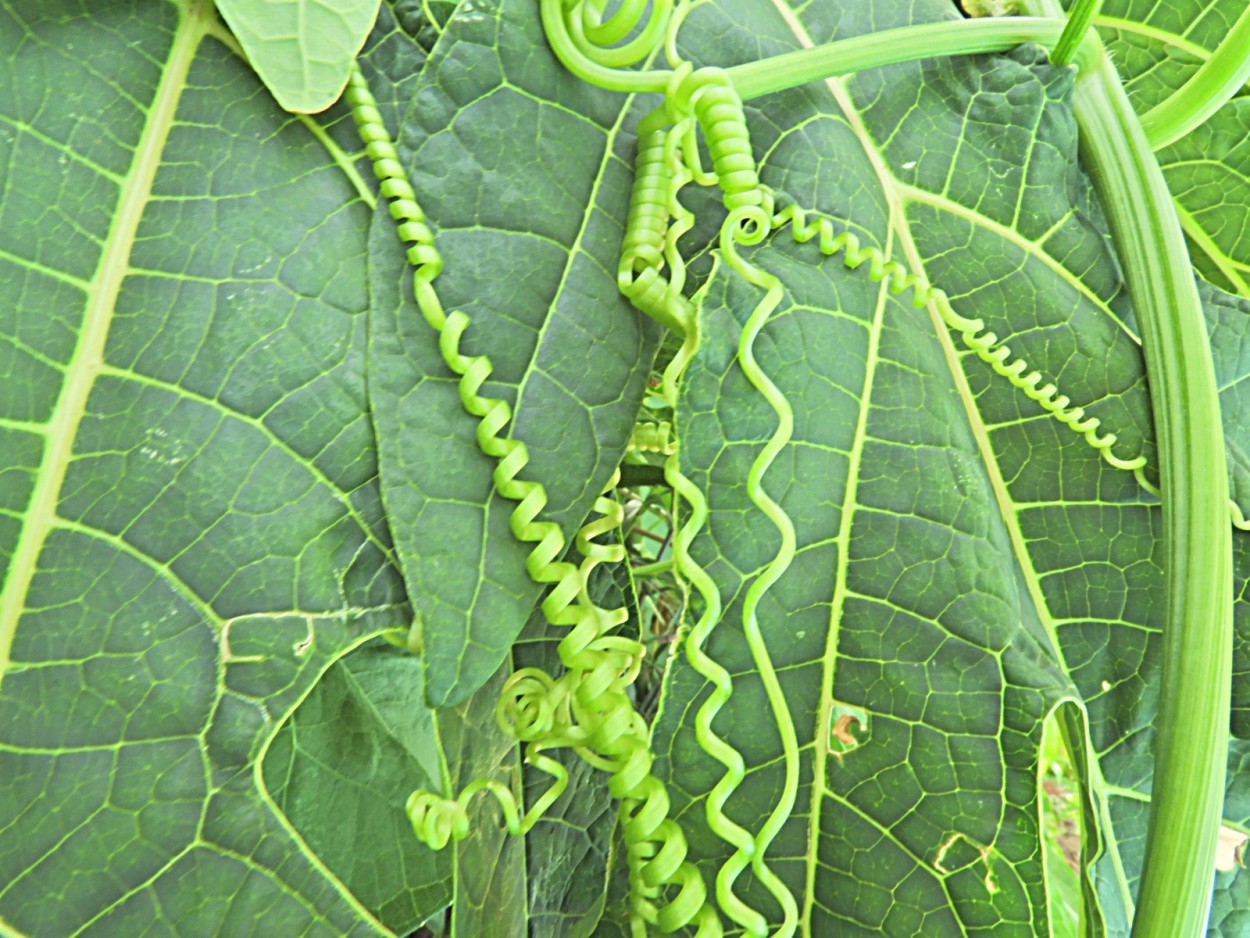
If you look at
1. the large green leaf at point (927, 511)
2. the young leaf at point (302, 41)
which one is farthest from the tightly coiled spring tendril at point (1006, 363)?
the young leaf at point (302, 41)

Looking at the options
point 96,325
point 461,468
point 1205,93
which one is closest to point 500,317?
point 461,468

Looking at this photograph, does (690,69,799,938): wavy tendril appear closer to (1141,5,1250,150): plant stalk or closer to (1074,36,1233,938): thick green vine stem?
(1074,36,1233,938): thick green vine stem

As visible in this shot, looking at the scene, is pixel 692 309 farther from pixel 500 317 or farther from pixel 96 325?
pixel 96 325

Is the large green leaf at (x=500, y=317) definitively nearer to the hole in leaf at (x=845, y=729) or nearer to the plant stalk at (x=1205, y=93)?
the hole in leaf at (x=845, y=729)

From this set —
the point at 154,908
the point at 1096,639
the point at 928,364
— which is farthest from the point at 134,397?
the point at 1096,639

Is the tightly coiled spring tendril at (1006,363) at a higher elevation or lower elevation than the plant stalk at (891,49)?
lower

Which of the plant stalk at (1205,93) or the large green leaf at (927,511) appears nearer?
the large green leaf at (927,511)

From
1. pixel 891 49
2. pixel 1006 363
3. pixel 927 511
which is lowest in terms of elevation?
pixel 927 511

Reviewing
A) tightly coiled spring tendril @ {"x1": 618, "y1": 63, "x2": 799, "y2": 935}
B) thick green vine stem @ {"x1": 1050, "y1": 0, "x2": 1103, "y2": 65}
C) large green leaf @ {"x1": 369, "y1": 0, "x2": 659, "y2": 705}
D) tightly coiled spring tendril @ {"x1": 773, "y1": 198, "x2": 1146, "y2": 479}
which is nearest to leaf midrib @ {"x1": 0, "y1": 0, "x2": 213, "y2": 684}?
large green leaf @ {"x1": 369, "y1": 0, "x2": 659, "y2": 705}
